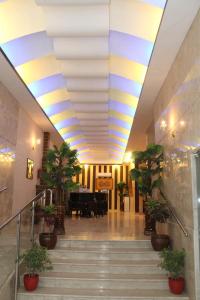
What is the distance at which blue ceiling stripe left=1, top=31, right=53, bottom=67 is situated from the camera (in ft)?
18.3

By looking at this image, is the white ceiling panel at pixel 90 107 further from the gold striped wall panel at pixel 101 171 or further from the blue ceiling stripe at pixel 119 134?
the gold striped wall panel at pixel 101 171

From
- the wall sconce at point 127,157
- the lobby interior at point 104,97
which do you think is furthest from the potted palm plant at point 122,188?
the lobby interior at point 104,97

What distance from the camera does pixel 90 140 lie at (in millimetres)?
13656

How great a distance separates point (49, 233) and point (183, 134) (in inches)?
130

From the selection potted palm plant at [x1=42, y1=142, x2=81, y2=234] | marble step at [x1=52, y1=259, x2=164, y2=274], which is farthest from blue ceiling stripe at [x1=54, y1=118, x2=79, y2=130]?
marble step at [x1=52, y1=259, x2=164, y2=274]

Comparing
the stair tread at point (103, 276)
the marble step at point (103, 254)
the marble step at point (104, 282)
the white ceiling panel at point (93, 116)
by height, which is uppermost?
the white ceiling panel at point (93, 116)

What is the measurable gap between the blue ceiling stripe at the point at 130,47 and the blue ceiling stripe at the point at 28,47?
1332 mm

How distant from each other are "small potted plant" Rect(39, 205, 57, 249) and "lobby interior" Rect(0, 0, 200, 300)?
19 centimetres

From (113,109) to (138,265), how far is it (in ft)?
18.7

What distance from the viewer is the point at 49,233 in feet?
18.6

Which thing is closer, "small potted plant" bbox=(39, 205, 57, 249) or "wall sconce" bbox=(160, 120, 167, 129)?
"small potted plant" bbox=(39, 205, 57, 249)

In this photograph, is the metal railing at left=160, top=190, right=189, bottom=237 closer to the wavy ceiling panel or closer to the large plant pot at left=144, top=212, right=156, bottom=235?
the large plant pot at left=144, top=212, right=156, bottom=235

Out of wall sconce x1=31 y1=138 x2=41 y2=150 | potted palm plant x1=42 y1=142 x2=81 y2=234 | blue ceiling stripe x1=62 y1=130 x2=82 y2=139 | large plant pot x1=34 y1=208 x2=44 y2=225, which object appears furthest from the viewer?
blue ceiling stripe x1=62 y1=130 x2=82 y2=139

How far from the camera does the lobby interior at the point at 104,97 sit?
4238mm
